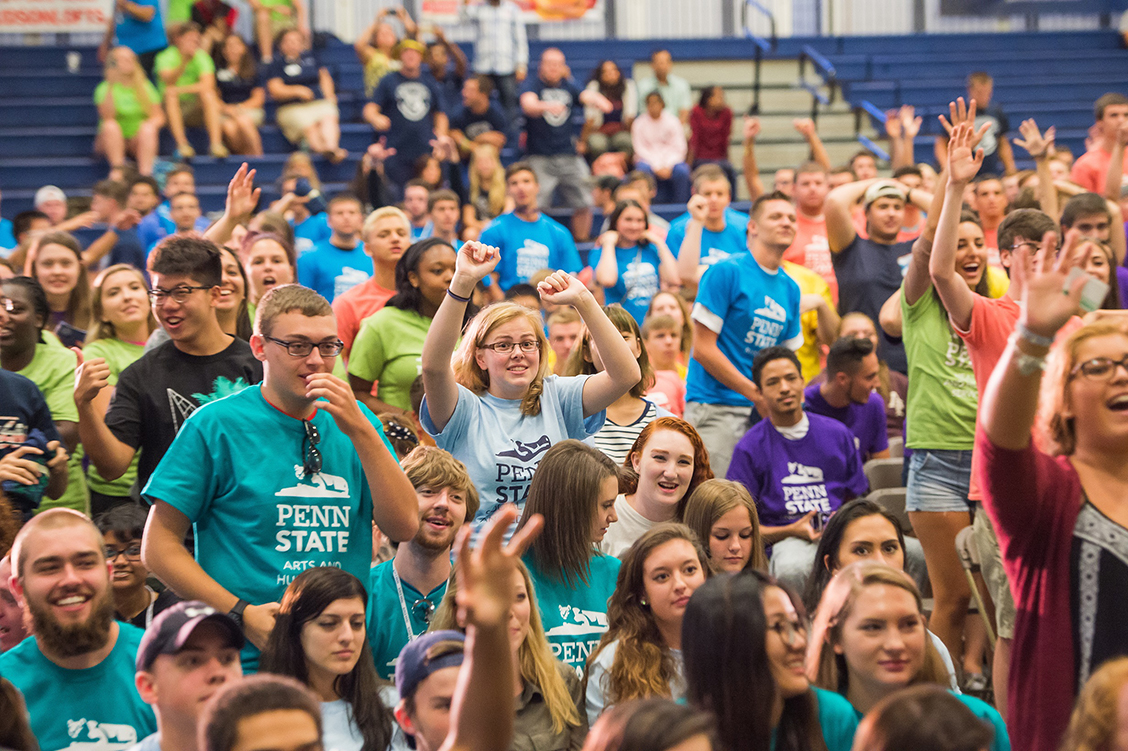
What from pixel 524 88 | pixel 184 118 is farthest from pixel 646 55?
pixel 184 118

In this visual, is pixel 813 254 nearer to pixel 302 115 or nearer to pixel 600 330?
pixel 600 330

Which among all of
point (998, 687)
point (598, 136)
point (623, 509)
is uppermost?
point (598, 136)

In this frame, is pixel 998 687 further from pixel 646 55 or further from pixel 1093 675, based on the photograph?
pixel 646 55

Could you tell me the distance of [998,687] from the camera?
3.79 meters

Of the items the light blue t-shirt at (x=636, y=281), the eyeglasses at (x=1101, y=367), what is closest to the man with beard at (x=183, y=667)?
the eyeglasses at (x=1101, y=367)

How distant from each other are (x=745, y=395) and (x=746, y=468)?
2.01ft

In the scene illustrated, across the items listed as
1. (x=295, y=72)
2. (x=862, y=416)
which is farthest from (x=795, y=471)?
(x=295, y=72)

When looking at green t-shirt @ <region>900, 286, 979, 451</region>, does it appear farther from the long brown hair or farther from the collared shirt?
the collared shirt

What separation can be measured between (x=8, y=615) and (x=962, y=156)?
308 cm

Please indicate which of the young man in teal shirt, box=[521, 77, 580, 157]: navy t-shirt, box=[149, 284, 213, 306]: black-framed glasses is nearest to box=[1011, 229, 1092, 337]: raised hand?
the young man in teal shirt

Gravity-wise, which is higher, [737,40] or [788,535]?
[737,40]

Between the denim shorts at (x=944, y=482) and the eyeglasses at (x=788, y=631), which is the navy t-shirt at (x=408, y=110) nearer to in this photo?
the denim shorts at (x=944, y=482)

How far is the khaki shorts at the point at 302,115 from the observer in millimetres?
11336

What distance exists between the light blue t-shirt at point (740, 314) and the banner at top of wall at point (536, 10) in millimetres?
9658
